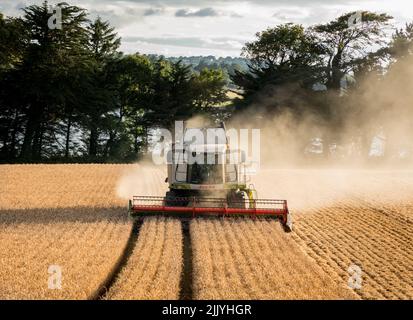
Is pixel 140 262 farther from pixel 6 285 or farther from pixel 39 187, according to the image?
pixel 39 187

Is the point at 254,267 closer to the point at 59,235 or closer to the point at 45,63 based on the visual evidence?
Result: the point at 59,235

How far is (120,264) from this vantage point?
488 inches

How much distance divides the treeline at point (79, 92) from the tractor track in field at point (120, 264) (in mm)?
28318

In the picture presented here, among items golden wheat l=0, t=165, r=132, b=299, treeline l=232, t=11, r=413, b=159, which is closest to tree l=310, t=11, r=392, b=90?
treeline l=232, t=11, r=413, b=159

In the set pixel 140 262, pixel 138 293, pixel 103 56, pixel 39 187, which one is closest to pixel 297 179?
pixel 39 187

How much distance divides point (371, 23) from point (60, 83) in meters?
26.6

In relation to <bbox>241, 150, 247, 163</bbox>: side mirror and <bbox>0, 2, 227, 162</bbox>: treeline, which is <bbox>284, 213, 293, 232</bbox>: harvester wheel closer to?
<bbox>241, 150, 247, 163</bbox>: side mirror

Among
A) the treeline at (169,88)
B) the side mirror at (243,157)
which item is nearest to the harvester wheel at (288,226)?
the side mirror at (243,157)

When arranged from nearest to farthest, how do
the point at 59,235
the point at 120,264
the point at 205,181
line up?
the point at 120,264 → the point at 59,235 → the point at 205,181

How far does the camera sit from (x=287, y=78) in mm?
45250

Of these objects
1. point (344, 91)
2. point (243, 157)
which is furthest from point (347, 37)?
point (243, 157)

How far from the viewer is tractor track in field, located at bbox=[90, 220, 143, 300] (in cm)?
1033

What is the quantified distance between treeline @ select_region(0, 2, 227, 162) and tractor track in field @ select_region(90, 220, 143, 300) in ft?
92.9

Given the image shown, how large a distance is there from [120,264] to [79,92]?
117ft
